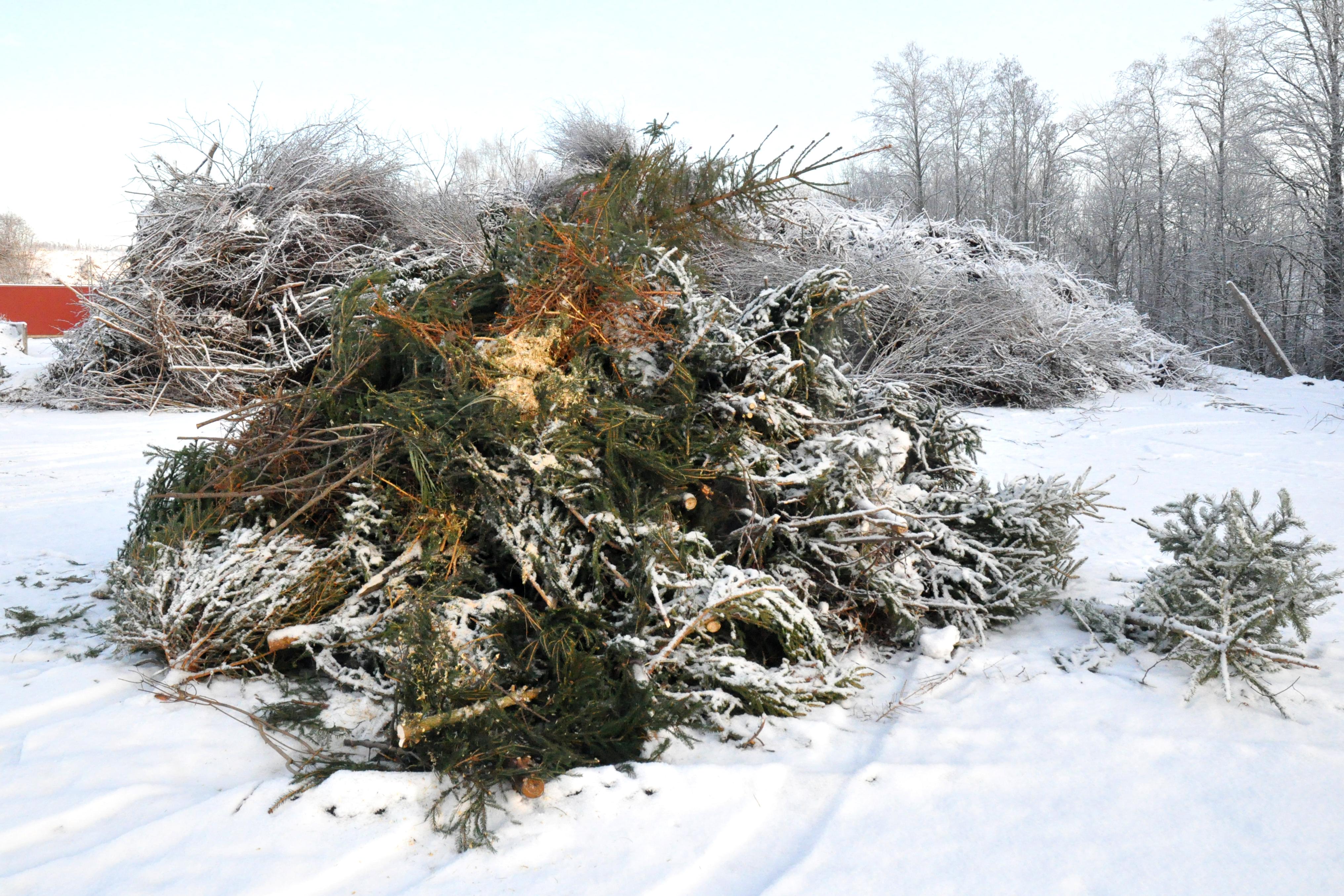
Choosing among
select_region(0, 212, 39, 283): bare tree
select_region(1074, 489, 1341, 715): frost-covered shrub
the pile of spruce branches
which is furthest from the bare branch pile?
select_region(0, 212, 39, 283): bare tree

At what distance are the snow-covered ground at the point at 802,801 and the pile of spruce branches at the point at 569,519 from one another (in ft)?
0.55

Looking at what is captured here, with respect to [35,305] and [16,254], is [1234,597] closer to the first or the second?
[35,305]

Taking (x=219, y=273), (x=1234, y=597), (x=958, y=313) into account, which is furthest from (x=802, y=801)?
(x=219, y=273)

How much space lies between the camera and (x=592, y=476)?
2666mm

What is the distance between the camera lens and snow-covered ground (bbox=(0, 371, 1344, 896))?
1.72m

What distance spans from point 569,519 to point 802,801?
1.17 m

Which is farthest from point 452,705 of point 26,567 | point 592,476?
point 26,567

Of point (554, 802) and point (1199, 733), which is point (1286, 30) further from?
point (554, 802)

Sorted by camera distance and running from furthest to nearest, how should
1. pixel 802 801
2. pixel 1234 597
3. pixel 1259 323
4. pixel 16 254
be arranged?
pixel 16 254
pixel 1259 323
pixel 1234 597
pixel 802 801

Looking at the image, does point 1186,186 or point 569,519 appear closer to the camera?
point 569,519

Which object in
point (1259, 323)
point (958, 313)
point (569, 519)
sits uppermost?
point (958, 313)

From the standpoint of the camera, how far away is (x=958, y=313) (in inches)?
347

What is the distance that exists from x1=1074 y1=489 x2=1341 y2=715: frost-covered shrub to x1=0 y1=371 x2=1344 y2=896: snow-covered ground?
12 centimetres

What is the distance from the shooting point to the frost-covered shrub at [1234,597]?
2.54 metres
